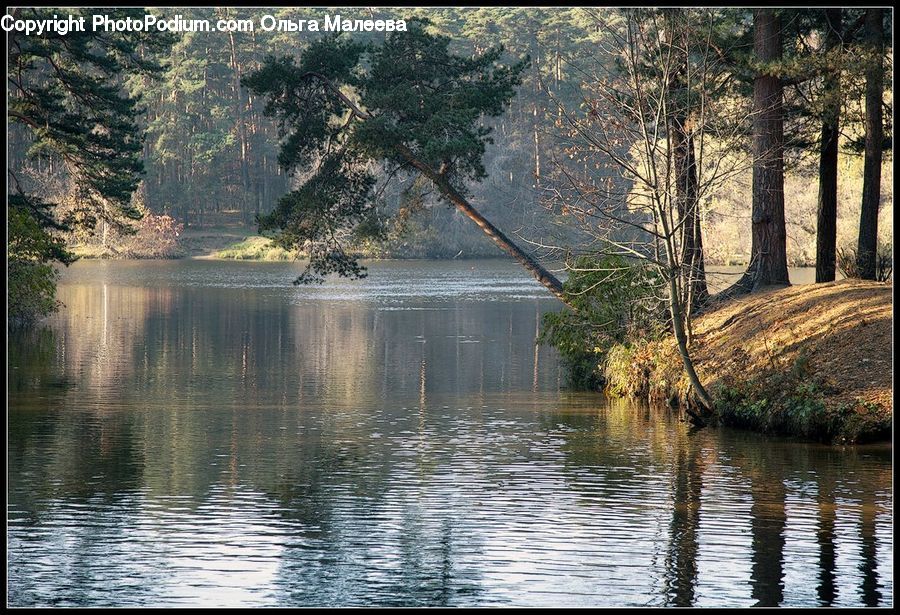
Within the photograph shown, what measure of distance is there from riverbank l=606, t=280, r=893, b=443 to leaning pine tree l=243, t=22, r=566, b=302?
492 centimetres

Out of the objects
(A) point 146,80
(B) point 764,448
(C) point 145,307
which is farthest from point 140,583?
(A) point 146,80

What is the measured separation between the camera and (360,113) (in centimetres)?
2936

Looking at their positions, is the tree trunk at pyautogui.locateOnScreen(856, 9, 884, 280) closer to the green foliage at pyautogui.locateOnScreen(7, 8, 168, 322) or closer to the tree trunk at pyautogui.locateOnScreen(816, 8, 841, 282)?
the tree trunk at pyautogui.locateOnScreen(816, 8, 841, 282)

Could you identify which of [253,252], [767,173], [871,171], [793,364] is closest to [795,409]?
[793,364]

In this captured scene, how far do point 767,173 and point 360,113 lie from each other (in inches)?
362

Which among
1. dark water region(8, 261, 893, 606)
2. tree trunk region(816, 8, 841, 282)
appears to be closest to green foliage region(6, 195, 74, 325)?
dark water region(8, 261, 893, 606)

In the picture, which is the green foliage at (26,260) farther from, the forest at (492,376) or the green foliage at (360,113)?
the green foliage at (360,113)

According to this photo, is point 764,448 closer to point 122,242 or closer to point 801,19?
point 801,19

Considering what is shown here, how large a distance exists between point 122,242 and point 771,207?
71.4 metres

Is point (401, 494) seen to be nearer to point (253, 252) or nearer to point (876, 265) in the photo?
point (876, 265)

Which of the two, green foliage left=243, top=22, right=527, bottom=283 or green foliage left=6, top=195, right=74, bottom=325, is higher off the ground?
Answer: green foliage left=243, top=22, right=527, bottom=283

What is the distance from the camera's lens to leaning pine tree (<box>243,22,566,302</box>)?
2839 centimetres

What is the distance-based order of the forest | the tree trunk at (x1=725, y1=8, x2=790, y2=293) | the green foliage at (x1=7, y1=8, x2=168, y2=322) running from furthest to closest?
1. the green foliage at (x1=7, y1=8, x2=168, y2=322)
2. the tree trunk at (x1=725, y1=8, x2=790, y2=293)
3. the forest

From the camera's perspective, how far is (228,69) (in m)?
101
